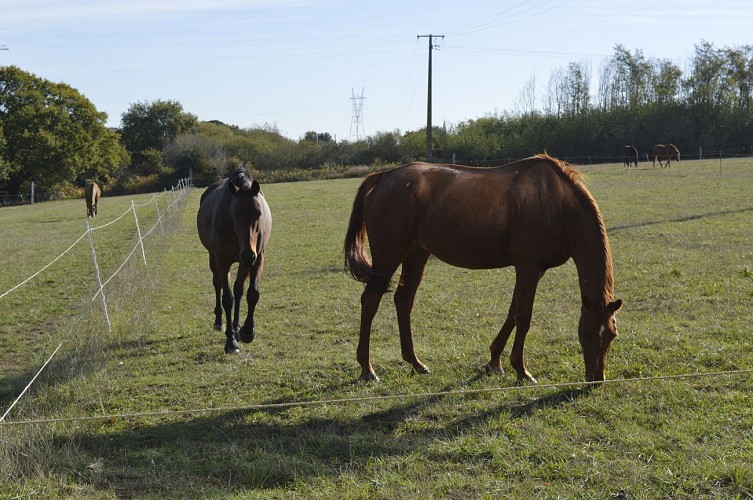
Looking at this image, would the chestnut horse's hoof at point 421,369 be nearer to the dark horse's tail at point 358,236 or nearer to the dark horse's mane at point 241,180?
the dark horse's tail at point 358,236

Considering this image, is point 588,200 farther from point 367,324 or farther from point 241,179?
point 241,179

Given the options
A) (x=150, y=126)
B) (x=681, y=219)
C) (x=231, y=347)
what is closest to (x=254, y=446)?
(x=231, y=347)

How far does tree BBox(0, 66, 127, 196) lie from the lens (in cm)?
5172

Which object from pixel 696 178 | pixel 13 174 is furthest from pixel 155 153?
pixel 696 178

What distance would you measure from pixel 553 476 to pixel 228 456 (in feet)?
7.00

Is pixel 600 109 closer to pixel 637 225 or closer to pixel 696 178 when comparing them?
pixel 696 178

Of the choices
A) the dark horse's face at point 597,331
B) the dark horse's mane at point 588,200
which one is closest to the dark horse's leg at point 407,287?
the dark horse's mane at point 588,200

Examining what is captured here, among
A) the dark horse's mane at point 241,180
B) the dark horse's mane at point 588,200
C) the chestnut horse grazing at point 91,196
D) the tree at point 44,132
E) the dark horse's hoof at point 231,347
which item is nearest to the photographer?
the dark horse's mane at point 588,200

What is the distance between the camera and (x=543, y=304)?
9.23 metres

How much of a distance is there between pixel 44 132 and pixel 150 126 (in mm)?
20280

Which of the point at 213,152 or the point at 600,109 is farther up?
the point at 600,109

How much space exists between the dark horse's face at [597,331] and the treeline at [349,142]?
45.9 m

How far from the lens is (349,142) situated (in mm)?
65375

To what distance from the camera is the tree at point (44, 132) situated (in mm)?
51719
